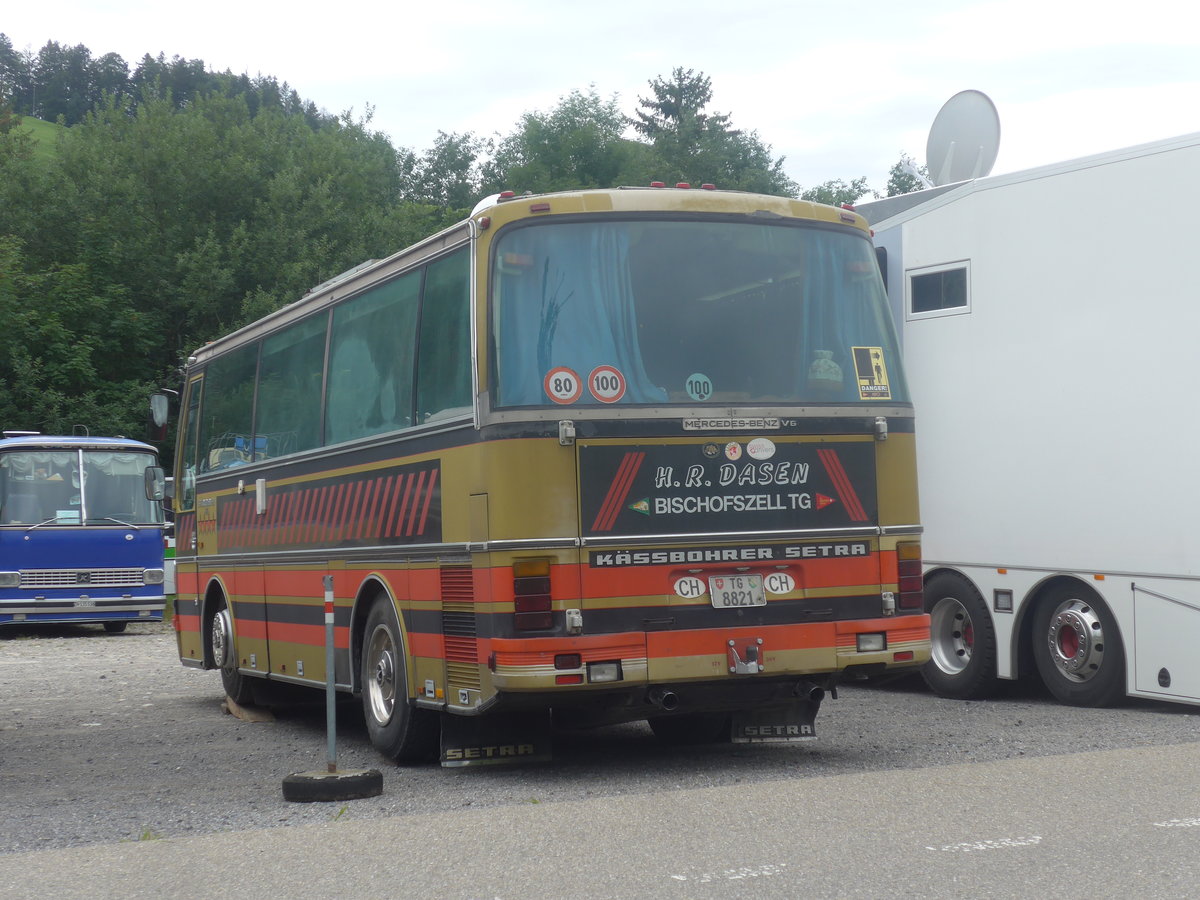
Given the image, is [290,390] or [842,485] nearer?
[842,485]

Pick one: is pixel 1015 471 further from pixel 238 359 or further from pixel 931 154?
pixel 238 359

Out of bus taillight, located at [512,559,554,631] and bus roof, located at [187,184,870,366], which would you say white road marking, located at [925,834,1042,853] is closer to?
bus taillight, located at [512,559,554,631]

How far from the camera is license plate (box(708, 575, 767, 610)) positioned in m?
8.88

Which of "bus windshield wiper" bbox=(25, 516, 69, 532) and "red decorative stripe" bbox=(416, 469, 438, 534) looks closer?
"red decorative stripe" bbox=(416, 469, 438, 534)

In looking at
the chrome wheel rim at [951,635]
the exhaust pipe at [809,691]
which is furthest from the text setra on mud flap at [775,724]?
the chrome wheel rim at [951,635]

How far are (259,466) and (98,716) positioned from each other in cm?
270

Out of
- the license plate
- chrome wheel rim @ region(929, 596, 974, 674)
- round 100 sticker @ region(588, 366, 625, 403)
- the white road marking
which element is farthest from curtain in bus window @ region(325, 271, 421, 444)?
chrome wheel rim @ region(929, 596, 974, 674)

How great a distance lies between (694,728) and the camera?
422 inches

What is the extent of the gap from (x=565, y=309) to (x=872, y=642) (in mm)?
2622

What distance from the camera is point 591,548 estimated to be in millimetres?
8586

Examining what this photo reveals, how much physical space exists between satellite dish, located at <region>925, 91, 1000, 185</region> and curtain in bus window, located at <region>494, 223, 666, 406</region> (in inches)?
274

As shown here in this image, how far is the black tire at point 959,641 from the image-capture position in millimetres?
12281

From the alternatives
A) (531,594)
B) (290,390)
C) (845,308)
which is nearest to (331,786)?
(531,594)

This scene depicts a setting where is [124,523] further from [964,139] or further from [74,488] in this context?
[964,139]
